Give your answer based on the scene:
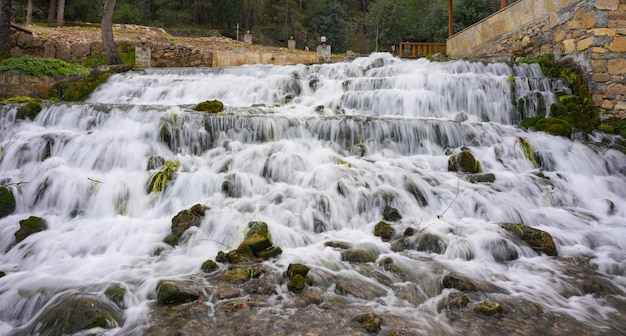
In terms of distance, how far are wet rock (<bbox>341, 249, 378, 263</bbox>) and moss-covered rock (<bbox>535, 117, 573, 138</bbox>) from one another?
6115mm

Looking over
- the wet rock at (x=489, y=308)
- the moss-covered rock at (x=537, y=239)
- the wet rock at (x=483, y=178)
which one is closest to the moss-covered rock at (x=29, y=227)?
the wet rock at (x=489, y=308)

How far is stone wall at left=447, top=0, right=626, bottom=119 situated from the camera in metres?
8.85

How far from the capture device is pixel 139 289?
3.67m

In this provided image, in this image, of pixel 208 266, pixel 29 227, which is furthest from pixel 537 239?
pixel 29 227

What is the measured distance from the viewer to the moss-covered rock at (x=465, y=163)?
6.96m

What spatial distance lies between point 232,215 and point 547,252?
13.0 feet

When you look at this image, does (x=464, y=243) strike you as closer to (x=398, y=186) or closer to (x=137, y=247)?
(x=398, y=186)

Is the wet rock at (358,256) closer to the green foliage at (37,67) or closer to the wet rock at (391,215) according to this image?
the wet rock at (391,215)

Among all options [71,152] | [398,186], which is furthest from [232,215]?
[71,152]

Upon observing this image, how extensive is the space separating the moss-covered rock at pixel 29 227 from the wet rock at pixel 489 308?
17.2ft

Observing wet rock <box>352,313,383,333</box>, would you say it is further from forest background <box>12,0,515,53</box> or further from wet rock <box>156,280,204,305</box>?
forest background <box>12,0,515,53</box>

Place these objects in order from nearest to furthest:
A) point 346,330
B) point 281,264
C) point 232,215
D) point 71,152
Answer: point 346,330, point 281,264, point 232,215, point 71,152

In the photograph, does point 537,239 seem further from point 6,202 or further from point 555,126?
point 6,202

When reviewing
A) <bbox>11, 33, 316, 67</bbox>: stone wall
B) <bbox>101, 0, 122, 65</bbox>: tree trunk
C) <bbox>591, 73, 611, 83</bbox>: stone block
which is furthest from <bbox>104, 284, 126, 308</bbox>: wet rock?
<bbox>11, 33, 316, 67</bbox>: stone wall
